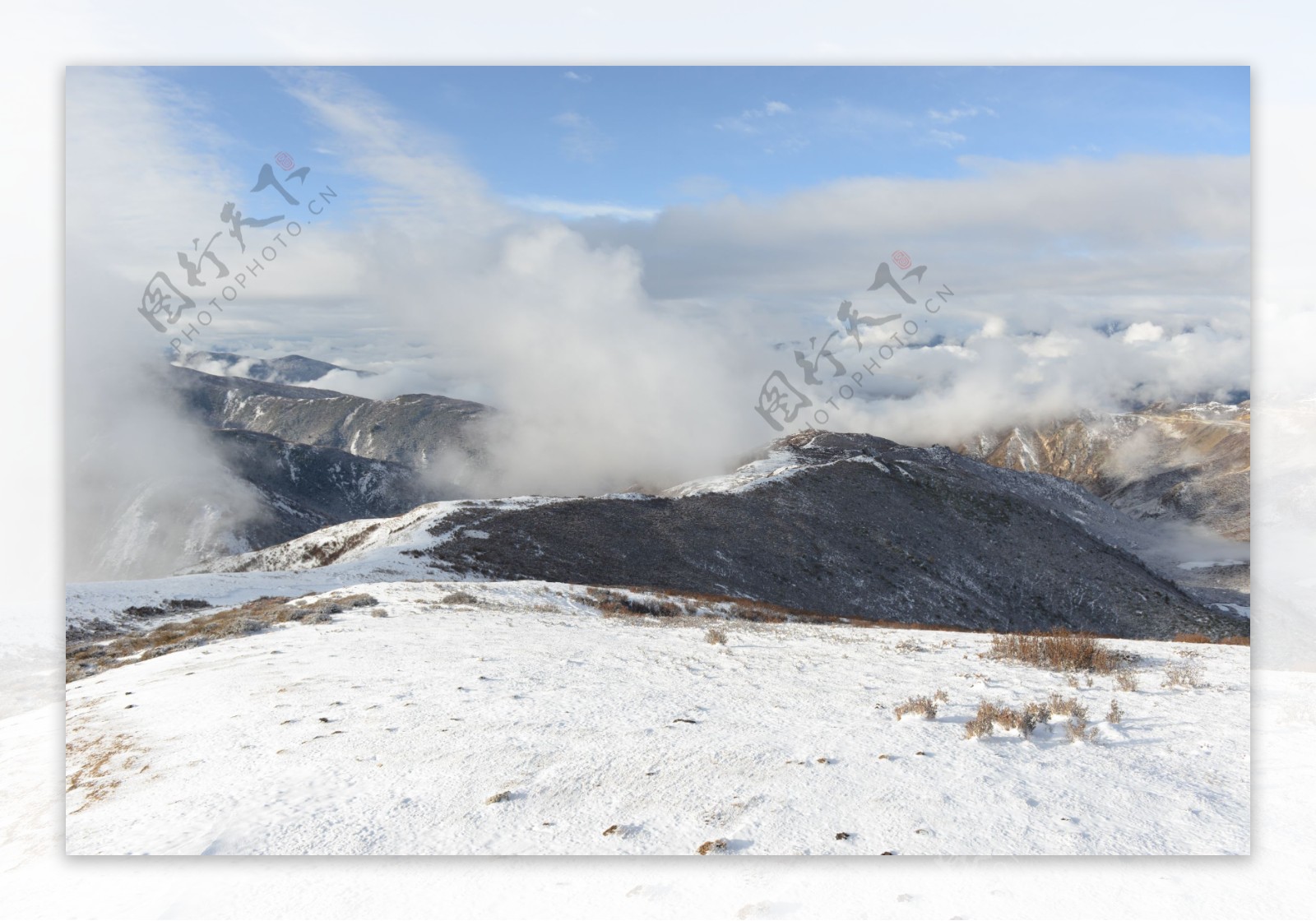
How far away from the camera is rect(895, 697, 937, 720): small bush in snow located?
33.0ft

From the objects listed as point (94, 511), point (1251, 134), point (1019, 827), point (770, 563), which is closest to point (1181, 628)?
Answer: point (770, 563)

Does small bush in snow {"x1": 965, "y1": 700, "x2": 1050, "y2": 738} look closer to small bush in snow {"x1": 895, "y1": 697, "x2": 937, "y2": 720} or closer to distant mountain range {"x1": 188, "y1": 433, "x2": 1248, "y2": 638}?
small bush in snow {"x1": 895, "y1": 697, "x2": 937, "y2": 720}

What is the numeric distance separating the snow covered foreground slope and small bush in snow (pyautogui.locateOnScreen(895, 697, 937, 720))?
0.68 feet

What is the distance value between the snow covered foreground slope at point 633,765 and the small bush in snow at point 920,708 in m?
0.21

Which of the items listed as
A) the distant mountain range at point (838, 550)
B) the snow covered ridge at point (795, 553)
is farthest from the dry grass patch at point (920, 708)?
the distant mountain range at point (838, 550)

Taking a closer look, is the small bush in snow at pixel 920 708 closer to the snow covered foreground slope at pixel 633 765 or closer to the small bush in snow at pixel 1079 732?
the snow covered foreground slope at pixel 633 765

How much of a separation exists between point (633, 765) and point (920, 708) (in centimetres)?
403

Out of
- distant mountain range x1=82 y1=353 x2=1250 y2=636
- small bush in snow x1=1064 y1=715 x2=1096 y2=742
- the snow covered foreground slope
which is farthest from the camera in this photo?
distant mountain range x1=82 y1=353 x2=1250 y2=636

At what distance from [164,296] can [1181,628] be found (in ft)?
242

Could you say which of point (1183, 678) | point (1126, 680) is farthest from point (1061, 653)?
point (1183, 678)

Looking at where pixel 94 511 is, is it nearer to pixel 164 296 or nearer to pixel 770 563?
pixel 770 563

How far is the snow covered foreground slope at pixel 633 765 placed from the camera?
7992mm

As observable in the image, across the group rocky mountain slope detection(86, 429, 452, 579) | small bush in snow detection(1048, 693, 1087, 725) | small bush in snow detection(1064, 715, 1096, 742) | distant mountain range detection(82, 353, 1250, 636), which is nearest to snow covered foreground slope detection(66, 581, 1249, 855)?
small bush in snow detection(1064, 715, 1096, 742)

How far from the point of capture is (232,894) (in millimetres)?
7945
